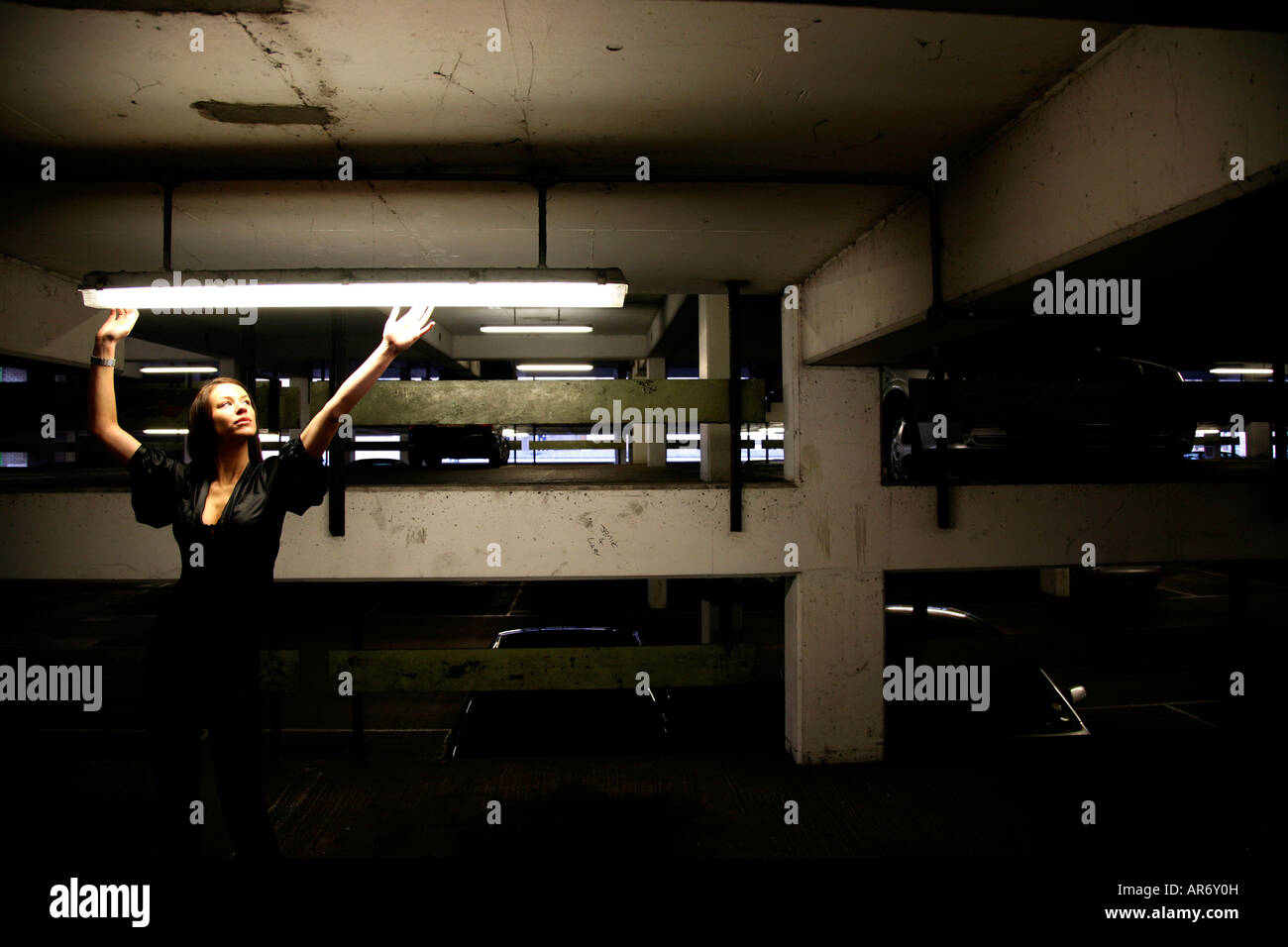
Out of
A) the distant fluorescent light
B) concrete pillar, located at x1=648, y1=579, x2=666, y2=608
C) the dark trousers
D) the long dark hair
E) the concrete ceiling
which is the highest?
the distant fluorescent light

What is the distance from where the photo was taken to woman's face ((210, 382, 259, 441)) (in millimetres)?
2100

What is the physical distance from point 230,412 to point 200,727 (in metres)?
1.01

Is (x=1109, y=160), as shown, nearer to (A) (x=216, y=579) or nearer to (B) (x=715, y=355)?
(A) (x=216, y=579)

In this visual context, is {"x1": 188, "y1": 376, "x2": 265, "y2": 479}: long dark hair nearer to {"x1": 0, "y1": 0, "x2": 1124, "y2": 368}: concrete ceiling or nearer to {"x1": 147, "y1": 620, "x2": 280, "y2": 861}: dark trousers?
{"x1": 147, "y1": 620, "x2": 280, "y2": 861}: dark trousers

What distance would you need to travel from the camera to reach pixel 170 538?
12.6ft

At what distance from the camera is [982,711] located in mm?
4551

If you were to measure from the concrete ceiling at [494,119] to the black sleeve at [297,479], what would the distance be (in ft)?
4.40

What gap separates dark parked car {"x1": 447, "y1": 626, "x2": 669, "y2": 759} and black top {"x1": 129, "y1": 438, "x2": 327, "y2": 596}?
250 centimetres

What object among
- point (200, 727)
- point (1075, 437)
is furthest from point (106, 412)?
point (1075, 437)

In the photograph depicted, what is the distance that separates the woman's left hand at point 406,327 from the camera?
2.28m

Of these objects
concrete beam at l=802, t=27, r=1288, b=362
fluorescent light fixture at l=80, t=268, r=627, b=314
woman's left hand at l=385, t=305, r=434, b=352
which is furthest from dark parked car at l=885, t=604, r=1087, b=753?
woman's left hand at l=385, t=305, r=434, b=352
